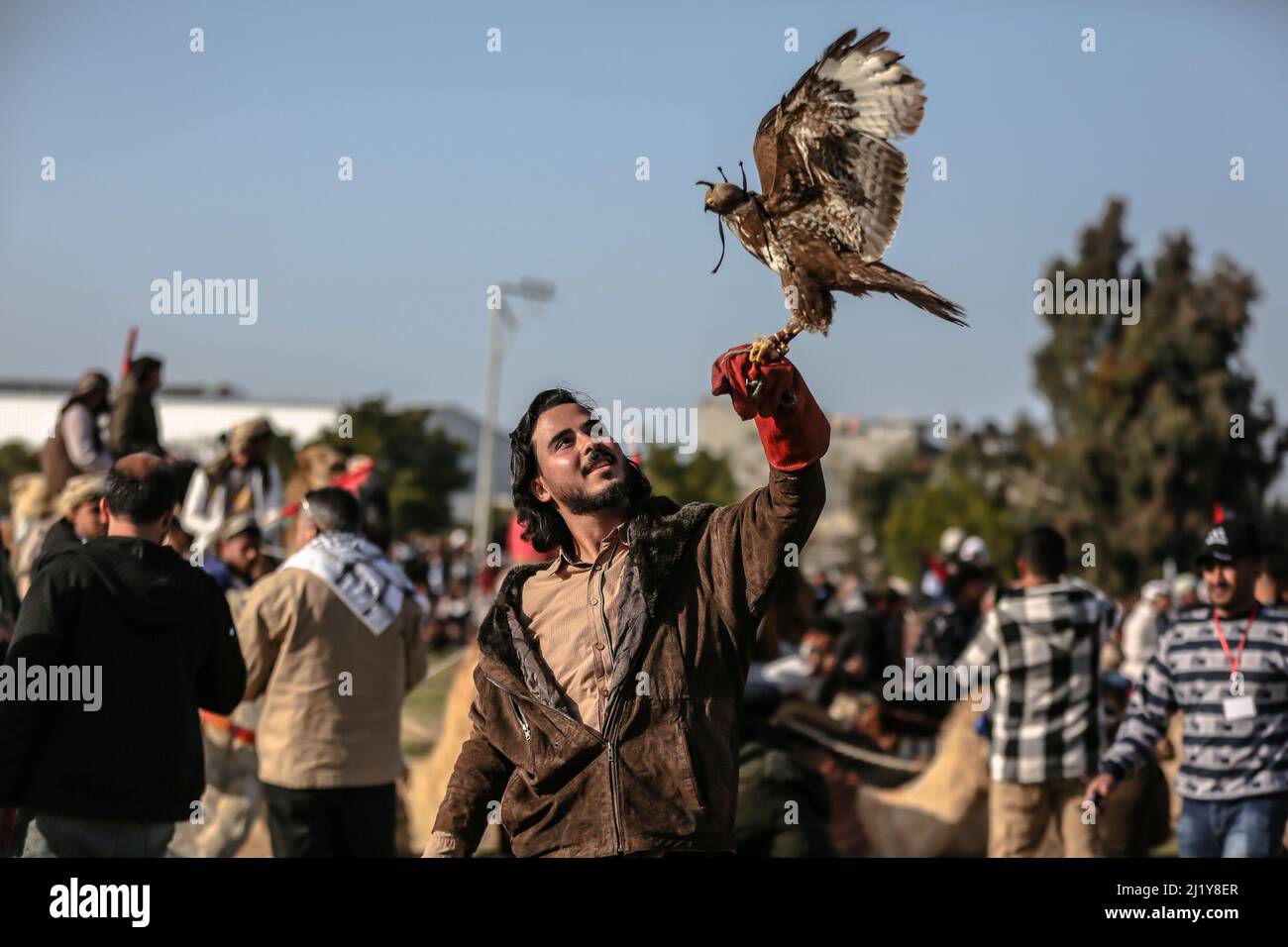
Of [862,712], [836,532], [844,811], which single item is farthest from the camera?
[836,532]

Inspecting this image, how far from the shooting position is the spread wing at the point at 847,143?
10.9 ft

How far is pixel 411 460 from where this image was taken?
52.4 meters

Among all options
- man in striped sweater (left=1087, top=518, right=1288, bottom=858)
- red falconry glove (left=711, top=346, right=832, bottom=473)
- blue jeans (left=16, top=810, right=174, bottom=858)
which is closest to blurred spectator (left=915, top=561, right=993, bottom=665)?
man in striped sweater (left=1087, top=518, right=1288, bottom=858)

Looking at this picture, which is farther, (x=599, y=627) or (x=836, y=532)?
(x=836, y=532)

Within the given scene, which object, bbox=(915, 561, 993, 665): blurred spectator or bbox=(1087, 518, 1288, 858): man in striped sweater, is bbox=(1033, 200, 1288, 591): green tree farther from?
bbox=(1087, 518, 1288, 858): man in striped sweater

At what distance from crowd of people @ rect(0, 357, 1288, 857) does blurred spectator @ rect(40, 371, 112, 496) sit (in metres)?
0.01

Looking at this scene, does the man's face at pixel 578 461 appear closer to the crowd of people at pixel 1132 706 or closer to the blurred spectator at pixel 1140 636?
the crowd of people at pixel 1132 706

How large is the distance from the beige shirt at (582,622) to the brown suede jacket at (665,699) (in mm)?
Answer: 49

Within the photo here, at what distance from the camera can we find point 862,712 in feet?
45.0

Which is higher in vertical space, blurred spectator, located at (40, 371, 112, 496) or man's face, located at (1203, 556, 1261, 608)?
blurred spectator, located at (40, 371, 112, 496)

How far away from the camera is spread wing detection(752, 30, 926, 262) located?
332 centimetres
